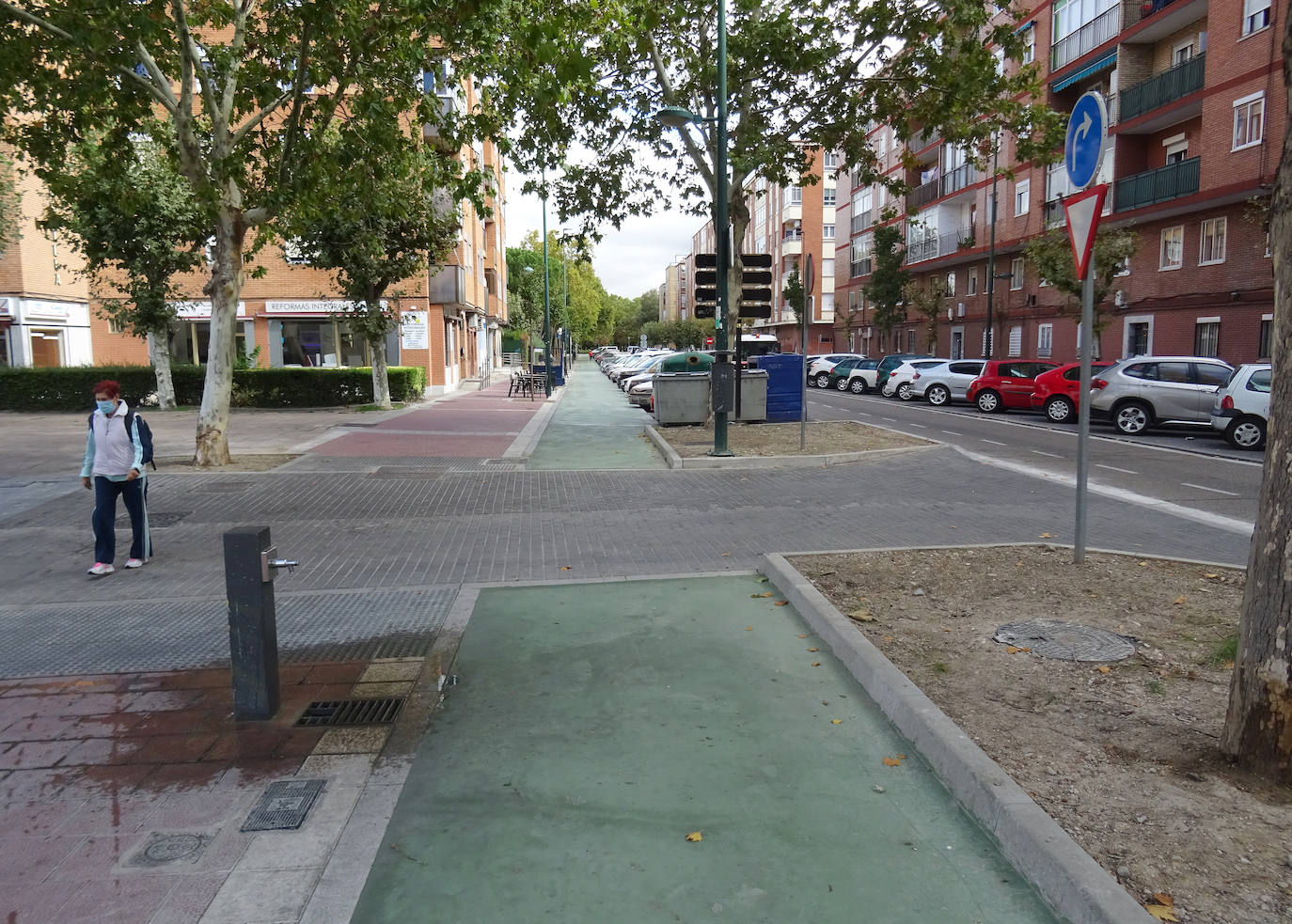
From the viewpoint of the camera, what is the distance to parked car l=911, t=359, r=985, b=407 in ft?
92.8

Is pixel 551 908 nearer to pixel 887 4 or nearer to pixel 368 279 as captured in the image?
pixel 887 4

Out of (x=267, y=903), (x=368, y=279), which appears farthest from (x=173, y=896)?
(x=368, y=279)

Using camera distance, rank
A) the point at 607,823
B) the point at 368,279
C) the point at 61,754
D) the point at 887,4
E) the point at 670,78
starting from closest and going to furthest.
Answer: the point at 607,823
the point at 61,754
the point at 887,4
the point at 670,78
the point at 368,279

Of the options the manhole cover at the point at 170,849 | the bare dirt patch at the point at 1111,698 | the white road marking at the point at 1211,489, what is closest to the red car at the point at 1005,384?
the white road marking at the point at 1211,489

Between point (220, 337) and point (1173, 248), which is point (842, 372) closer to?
point (1173, 248)

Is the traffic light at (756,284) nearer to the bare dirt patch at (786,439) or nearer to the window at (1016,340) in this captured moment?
the bare dirt patch at (786,439)

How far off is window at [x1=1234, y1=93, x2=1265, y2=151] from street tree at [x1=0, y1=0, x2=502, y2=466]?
2143 cm

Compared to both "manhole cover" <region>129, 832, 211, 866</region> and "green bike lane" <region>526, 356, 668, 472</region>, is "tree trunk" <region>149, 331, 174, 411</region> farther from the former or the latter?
"manhole cover" <region>129, 832, 211, 866</region>

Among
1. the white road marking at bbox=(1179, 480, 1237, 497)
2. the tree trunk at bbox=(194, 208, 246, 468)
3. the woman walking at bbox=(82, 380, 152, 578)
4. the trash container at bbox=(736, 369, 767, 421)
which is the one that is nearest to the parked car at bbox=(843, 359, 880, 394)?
the trash container at bbox=(736, 369, 767, 421)

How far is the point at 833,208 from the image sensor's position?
232 feet

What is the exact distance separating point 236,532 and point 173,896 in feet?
5.60

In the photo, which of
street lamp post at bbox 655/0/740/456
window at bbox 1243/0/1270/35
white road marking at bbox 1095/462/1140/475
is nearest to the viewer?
white road marking at bbox 1095/462/1140/475

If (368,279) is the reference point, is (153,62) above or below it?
above

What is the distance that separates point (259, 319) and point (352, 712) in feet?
98.8
